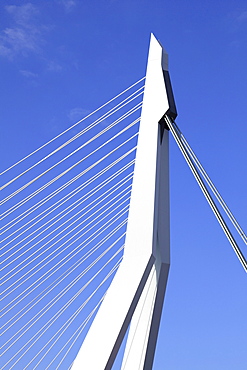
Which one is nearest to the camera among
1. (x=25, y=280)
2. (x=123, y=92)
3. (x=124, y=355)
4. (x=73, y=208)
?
(x=124, y=355)

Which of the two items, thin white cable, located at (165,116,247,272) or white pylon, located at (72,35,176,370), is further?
thin white cable, located at (165,116,247,272)

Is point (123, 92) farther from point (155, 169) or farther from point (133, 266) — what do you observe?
point (133, 266)

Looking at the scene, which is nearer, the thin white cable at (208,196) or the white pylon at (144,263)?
the white pylon at (144,263)

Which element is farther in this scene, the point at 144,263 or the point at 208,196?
the point at 208,196

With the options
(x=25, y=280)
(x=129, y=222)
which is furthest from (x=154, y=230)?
(x=25, y=280)

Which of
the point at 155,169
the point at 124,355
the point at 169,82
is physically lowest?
the point at 124,355

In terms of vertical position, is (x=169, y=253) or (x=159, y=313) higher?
(x=169, y=253)

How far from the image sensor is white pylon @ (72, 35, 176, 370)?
30.5ft

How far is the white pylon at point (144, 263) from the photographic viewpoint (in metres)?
9.30

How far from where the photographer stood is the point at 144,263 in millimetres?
9719

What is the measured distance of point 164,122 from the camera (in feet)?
37.9

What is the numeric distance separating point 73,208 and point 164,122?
2.56m

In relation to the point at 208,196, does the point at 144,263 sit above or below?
below

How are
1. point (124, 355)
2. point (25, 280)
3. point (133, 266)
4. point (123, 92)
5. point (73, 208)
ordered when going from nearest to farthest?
1. point (133, 266)
2. point (124, 355)
3. point (25, 280)
4. point (73, 208)
5. point (123, 92)
